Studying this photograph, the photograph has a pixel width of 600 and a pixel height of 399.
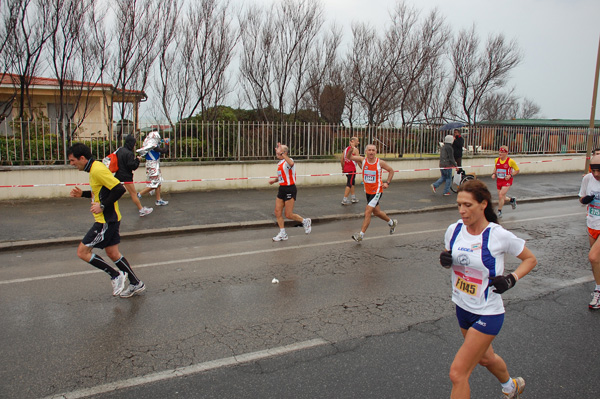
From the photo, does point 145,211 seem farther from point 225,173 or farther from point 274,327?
point 274,327

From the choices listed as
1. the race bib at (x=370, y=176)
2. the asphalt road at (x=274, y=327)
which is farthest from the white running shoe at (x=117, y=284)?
the race bib at (x=370, y=176)

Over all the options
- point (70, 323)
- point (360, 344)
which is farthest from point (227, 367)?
point (70, 323)

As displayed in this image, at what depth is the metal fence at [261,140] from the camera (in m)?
12.4

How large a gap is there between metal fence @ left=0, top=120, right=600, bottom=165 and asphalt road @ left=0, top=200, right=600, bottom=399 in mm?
5839

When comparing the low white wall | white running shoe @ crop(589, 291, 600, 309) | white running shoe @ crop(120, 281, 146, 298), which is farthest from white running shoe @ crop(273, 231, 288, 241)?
the low white wall

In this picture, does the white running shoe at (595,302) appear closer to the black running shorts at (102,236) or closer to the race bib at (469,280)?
the race bib at (469,280)

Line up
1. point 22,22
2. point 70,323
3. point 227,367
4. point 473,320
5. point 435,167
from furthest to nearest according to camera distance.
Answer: point 435,167
point 22,22
point 70,323
point 227,367
point 473,320

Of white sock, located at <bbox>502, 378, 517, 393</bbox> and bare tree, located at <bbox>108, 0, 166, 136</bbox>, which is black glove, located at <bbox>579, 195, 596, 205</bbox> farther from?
bare tree, located at <bbox>108, 0, 166, 136</bbox>

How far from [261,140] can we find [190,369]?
11902 millimetres

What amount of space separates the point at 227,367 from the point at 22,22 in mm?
12255

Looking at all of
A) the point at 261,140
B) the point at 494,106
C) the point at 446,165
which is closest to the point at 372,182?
the point at 446,165

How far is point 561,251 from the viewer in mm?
7648

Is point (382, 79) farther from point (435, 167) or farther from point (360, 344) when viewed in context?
point (360, 344)

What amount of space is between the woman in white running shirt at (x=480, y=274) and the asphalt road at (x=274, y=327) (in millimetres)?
672
